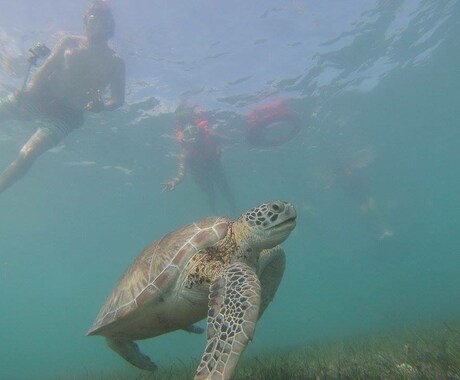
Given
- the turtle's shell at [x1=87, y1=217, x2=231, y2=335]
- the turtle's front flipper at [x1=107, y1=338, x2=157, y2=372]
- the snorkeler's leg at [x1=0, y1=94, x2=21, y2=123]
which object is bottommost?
the turtle's front flipper at [x1=107, y1=338, x2=157, y2=372]

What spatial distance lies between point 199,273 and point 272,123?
1396cm

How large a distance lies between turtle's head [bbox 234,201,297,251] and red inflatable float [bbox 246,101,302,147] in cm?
1316

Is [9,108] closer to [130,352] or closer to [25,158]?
[25,158]

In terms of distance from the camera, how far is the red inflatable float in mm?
15742

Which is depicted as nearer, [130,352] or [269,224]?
[269,224]

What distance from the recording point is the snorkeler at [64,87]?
10.5 meters

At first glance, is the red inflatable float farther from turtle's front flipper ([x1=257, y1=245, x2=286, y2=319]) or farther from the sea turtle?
the sea turtle

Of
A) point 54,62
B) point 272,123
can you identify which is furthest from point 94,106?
point 272,123

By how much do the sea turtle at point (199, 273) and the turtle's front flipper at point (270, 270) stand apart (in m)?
0.01

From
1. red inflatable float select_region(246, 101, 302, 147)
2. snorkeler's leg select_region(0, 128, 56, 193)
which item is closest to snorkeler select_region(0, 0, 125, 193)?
snorkeler's leg select_region(0, 128, 56, 193)

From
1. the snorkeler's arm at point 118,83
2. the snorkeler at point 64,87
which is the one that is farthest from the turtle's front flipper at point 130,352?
the snorkeler's arm at point 118,83

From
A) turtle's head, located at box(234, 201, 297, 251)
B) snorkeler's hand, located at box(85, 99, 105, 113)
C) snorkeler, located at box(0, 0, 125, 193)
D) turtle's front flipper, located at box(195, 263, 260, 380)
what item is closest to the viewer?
turtle's front flipper, located at box(195, 263, 260, 380)

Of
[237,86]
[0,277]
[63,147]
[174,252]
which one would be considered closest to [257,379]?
[174,252]

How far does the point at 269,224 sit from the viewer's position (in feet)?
10.00
